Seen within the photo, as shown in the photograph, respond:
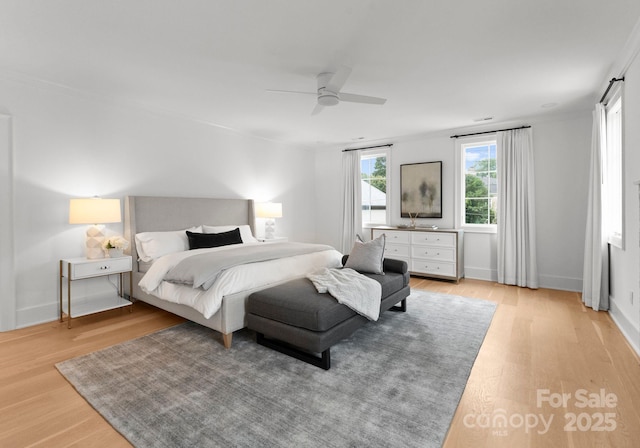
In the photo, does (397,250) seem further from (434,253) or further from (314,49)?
(314,49)

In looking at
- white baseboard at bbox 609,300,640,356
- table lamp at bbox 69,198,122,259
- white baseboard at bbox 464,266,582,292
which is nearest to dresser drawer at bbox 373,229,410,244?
white baseboard at bbox 464,266,582,292

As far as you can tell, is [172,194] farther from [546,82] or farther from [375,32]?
[546,82]

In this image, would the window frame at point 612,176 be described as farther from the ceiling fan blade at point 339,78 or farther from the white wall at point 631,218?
the ceiling fan blade at point 339,78

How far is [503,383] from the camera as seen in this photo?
7.41 ft

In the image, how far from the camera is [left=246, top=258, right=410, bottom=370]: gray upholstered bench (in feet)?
7.93

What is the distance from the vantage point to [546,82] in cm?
360

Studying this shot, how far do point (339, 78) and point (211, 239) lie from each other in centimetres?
257

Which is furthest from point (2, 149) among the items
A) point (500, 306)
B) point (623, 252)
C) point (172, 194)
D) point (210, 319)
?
point (623, 252)

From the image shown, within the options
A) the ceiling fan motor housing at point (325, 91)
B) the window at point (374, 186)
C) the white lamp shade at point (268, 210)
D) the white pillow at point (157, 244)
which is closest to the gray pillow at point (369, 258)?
the ceiling fan motor housing at point (325, 91)

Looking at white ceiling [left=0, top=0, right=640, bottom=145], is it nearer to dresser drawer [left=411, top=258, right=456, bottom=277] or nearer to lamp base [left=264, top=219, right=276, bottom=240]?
lamp base [left=264, top=219, right=276, bottom=240]

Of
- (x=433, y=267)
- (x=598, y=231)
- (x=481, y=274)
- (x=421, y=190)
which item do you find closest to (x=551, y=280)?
(x=481, y=274)

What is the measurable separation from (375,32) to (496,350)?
9.19ft

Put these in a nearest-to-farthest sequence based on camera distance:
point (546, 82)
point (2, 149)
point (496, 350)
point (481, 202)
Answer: point (496, 350)
point (2, 149)
point (546, 82)
point (481, 202)

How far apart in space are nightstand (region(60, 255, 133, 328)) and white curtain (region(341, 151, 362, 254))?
4.08 m
